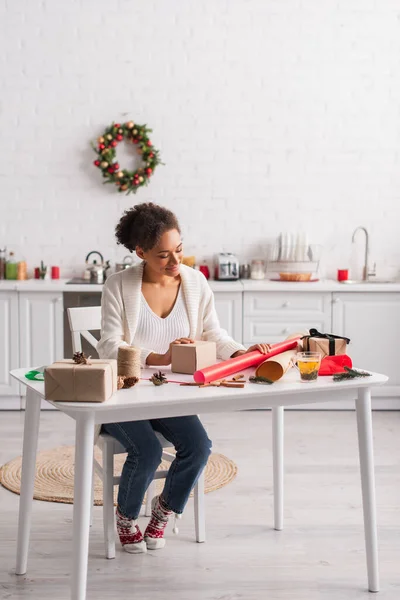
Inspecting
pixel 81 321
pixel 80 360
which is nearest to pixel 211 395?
pixel 80 360

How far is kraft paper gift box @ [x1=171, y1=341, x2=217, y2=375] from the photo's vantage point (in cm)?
275

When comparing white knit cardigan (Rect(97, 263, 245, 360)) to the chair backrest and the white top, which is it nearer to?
the white top

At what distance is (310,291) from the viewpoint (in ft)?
17.2

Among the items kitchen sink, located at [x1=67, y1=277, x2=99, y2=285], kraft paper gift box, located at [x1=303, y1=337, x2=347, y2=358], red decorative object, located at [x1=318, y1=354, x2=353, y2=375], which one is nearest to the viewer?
red decorative object, located at [x1=318, y1=354, x2=353, y2=375]

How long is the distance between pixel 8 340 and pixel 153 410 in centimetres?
299

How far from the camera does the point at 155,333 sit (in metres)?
3.09

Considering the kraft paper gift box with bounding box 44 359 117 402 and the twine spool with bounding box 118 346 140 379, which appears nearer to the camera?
the kraft paper gift box with bounding box 44 359 117 402

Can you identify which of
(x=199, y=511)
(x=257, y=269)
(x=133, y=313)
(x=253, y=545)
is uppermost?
(x=257, y=269)

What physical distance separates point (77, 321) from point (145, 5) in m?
2.89

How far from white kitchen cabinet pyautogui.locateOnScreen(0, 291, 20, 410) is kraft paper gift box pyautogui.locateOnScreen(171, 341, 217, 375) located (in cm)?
263

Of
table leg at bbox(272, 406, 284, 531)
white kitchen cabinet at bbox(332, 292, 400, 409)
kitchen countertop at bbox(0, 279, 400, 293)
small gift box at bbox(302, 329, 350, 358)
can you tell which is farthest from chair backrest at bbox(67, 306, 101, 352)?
white kitchen cabinet at bbox(332, 292, 400, 409)

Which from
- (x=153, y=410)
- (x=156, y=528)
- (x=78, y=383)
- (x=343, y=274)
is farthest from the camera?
(x=343, y=274)

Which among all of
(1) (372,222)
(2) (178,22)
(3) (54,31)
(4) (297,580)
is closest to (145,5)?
(2) (178,22)

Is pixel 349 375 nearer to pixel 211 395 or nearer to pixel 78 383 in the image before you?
pixel 211 395
